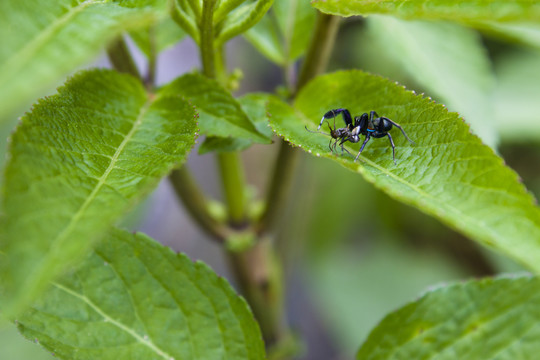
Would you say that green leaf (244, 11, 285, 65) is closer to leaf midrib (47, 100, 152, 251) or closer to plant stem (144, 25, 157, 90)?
plant stem (144, 25, 157, 90)

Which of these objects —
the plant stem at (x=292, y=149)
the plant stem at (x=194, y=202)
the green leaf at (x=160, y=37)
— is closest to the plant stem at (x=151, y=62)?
the green leaf at (x=160, y=37)

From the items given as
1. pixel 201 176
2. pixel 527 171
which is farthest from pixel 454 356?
pixel 201 176

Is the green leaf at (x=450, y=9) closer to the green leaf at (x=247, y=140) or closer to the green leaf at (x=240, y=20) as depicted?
the green leaf at (x=240, y=20)

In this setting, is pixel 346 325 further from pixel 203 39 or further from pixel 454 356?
pixel 203 39

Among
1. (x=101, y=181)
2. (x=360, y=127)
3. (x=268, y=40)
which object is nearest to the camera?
(x=101, y=181)

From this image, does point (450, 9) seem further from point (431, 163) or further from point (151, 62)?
point (151, 62)

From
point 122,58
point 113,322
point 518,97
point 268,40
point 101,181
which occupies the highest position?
point 518,97

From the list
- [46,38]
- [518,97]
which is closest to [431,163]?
[46,38]
